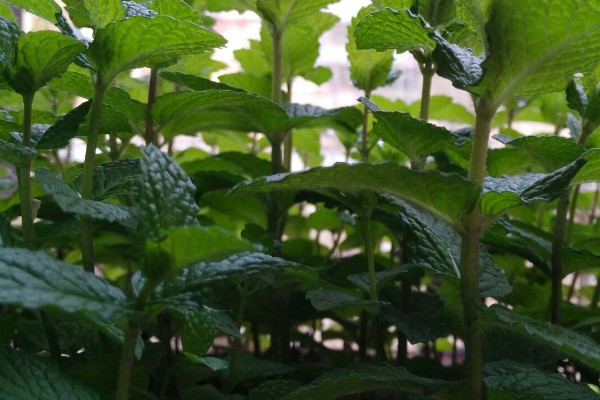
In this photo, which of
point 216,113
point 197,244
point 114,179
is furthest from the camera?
point 216,113

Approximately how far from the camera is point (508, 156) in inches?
33.2

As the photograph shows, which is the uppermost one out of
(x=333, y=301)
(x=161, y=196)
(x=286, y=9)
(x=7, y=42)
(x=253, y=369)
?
(x=286, y=9)

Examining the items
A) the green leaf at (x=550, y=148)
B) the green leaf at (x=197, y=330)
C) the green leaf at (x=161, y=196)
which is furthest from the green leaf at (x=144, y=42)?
the green leaf at (x=550, y=148)

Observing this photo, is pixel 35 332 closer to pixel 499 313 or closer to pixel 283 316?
pixel 283 316

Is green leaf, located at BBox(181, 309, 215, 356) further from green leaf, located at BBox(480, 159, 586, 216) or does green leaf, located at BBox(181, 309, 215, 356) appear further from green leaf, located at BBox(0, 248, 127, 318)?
green leaf, located at BBox(480, 159, 586, 216)

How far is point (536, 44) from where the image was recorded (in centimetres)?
49

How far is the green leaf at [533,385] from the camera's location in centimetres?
53

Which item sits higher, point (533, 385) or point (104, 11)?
point (104, 11)

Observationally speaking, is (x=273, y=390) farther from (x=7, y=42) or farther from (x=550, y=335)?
(x=7, y=42)

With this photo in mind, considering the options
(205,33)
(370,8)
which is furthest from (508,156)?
(205,33)

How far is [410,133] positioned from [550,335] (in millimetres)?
246

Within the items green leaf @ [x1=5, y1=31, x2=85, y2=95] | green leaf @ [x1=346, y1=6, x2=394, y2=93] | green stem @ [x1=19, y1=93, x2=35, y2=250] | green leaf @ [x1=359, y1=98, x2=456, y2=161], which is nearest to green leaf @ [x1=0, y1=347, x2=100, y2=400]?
green stem @ [x1=19, y1=93, x2=35, y2=250]

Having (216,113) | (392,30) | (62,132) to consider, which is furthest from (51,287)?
(216,113)

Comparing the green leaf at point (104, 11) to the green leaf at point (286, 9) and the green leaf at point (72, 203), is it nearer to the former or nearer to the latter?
the green leaf at point (72, 203)
